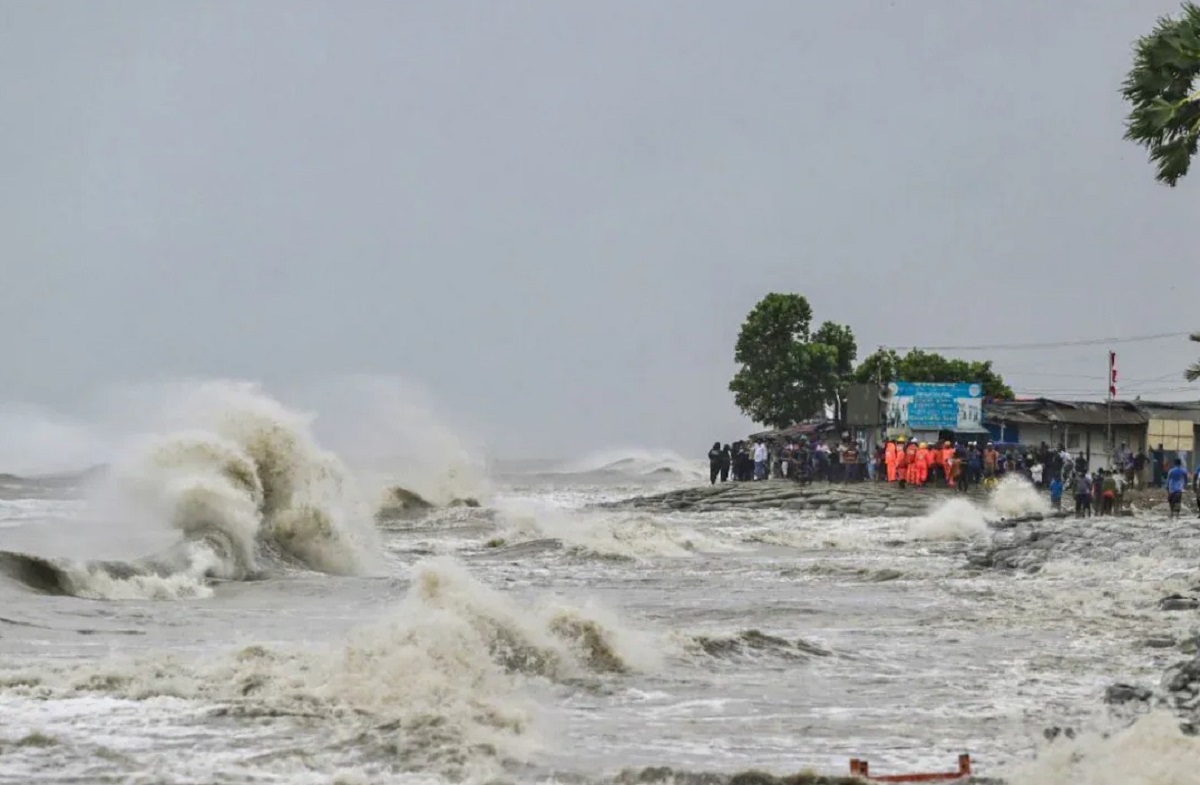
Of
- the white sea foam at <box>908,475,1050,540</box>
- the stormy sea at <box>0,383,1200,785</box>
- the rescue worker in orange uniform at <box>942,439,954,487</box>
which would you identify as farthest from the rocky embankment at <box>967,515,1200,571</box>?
the rescue worker in orange uniform at <box>942,439,954,487</box>

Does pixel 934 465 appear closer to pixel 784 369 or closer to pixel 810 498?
pixel 810 498

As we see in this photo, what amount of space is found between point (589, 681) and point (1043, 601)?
312 inches

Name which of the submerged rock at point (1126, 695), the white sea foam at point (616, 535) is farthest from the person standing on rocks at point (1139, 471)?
the submerged rock at point (1126, 695)

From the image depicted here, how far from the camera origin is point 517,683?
34.6ft

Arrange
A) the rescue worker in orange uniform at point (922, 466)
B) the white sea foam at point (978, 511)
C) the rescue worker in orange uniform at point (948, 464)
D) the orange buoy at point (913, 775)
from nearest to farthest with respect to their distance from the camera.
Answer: the orange buoy at point (913, 775), the white sea foam at point (978, 511), the rescue worker in orange uniform at point (922, 466), the rescue worker in orange uniform at point (948, 464)

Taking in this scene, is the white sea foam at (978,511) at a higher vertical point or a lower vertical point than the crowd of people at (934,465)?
lower

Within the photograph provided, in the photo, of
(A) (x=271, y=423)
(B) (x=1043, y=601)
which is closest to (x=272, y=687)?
(B) (x=1043, y=601)

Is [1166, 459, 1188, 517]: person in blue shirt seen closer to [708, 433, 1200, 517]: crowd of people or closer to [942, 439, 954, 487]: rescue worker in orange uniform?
[708, 433, 1200, 517]: crowd of people

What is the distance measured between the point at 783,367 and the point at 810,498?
2985cm

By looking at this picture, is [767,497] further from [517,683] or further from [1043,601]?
[517,683]

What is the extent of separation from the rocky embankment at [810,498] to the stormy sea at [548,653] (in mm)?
10598

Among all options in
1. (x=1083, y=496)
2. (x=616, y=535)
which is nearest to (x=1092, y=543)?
(x=1083, y=496)

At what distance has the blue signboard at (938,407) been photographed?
5016 cm

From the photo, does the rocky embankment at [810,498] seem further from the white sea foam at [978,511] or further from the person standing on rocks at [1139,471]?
the person standing on rocks at [1139,471]
